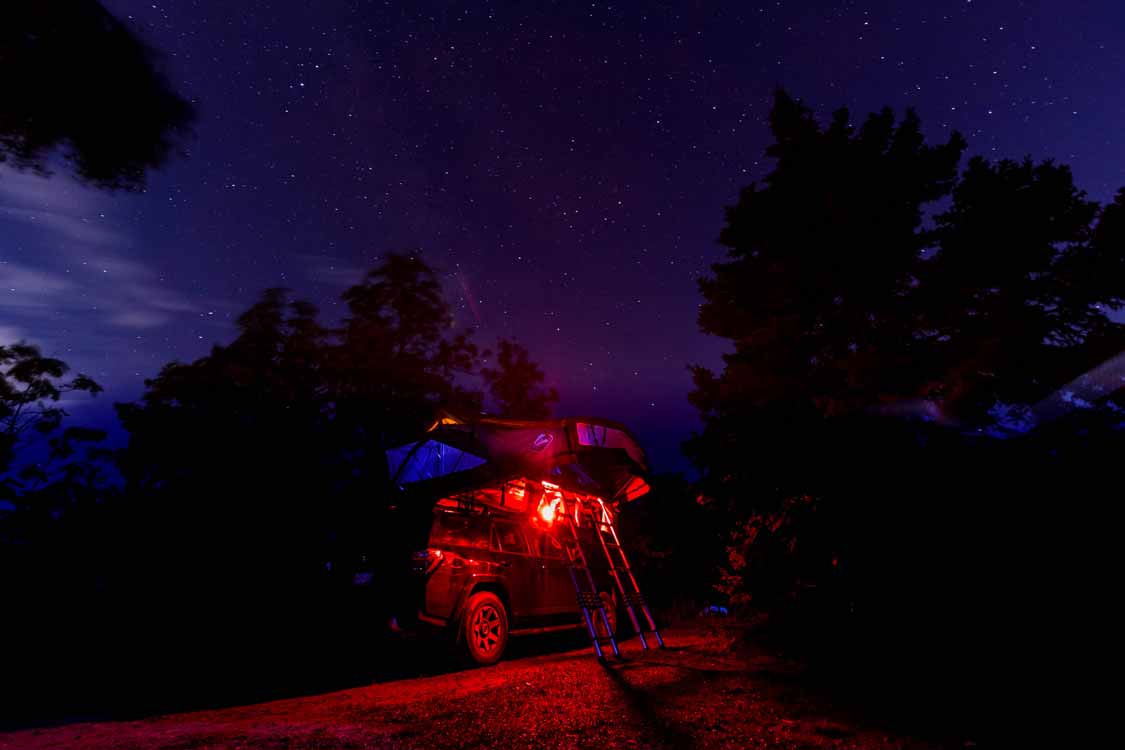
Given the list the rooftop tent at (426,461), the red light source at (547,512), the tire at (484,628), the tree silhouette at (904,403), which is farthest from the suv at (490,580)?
the tree silhouette at (904,403)

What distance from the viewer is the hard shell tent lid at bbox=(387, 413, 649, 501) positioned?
7.53 metres

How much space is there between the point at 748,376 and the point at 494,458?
780cm

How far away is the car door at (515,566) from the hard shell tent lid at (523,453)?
3.79 ft

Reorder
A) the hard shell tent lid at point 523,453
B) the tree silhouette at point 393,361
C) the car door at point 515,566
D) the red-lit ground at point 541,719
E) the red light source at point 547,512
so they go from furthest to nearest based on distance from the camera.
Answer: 1. the tree silhouette at point 393,361
2. the red light source at point 547,512
3. the car door at point 515,566
4. the hard shell tent lid at point 523,453
5. the red-lit ground at point 541,719

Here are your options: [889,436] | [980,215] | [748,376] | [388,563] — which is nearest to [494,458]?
[388,563]

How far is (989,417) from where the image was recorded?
33.7ft

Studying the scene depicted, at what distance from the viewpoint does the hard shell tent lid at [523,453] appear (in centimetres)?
753

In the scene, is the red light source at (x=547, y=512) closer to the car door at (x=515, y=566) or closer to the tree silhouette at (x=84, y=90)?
the car door at (x=515, y=566)

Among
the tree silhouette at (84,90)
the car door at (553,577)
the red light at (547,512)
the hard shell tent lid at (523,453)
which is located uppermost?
the tree silhouette at (84,90)

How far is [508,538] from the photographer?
8.60m

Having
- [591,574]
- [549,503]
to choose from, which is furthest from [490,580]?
[591,574]

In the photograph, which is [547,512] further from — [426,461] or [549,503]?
[426,461]

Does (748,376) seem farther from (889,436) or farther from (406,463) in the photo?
(406,463)

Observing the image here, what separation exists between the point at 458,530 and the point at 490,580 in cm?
93
